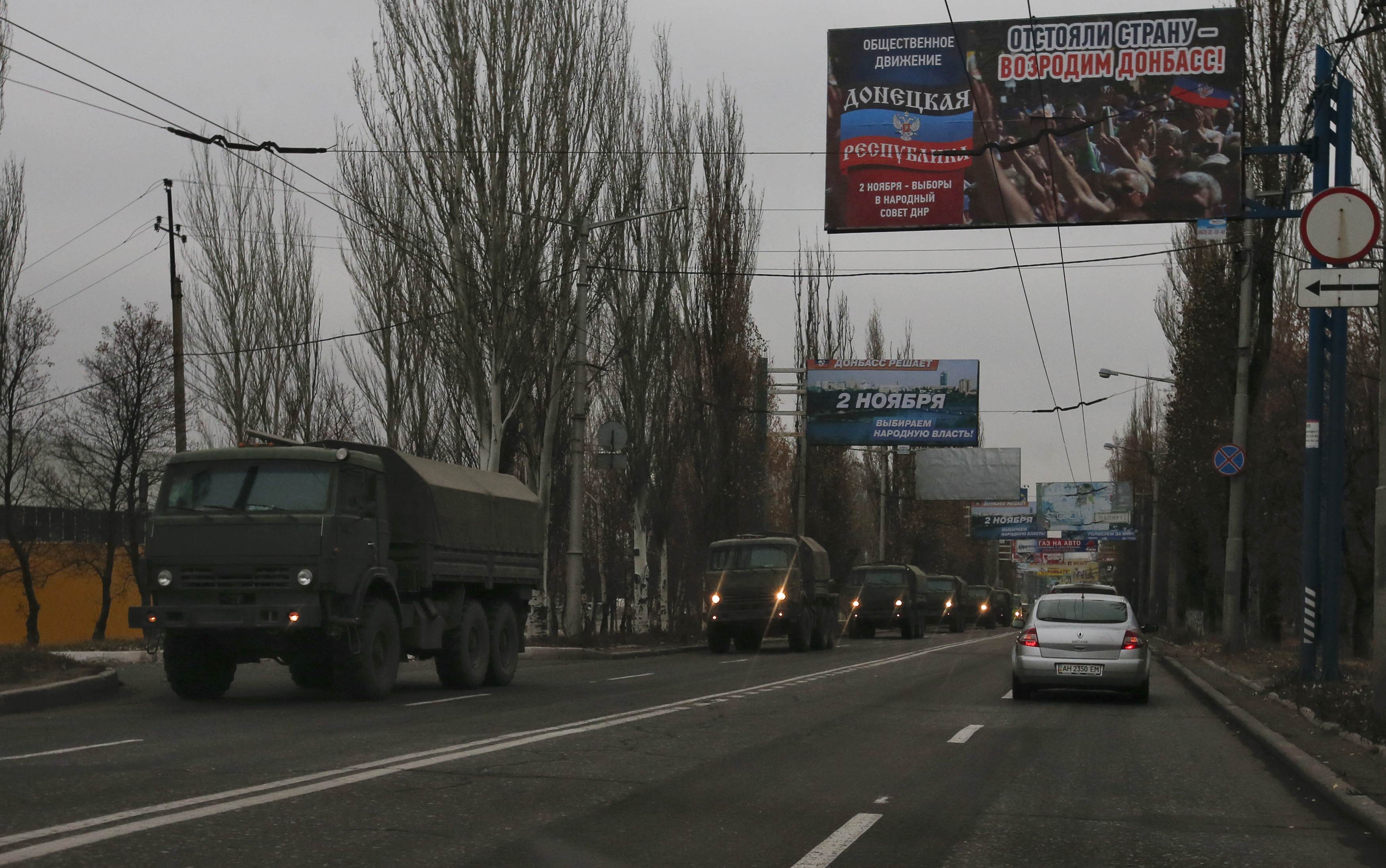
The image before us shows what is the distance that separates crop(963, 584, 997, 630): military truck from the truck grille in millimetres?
54030

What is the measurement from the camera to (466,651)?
706 inches

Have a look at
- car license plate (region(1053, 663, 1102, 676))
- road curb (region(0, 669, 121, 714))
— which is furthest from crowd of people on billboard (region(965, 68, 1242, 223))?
road curb (region(0, 669, 121, 714))

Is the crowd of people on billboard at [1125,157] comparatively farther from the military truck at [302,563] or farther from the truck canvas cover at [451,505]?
the military truck at [302,563]

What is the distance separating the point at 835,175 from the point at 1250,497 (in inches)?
704

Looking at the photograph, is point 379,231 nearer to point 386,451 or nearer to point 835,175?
point 835,175

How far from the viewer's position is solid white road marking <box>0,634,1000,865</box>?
6645 millimetres

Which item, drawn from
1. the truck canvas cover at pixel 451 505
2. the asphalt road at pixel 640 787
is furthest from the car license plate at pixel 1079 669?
the truck canvas cover at pixel 451 505

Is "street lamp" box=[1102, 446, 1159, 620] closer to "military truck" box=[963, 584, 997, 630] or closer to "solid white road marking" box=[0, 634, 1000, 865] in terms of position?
"military truck" box=[963, 584, 997, 630]

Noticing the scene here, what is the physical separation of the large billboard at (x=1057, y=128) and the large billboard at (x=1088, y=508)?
206 feet

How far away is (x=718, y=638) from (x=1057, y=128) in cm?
1498

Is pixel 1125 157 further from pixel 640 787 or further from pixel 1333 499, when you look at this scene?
pixel 640 787

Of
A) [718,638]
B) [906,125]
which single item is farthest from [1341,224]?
[718,638]

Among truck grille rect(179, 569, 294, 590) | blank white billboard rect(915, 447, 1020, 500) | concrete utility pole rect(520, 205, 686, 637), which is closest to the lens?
truck grille rect(179, 569, 294, 590)

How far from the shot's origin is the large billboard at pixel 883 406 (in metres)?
49.2
